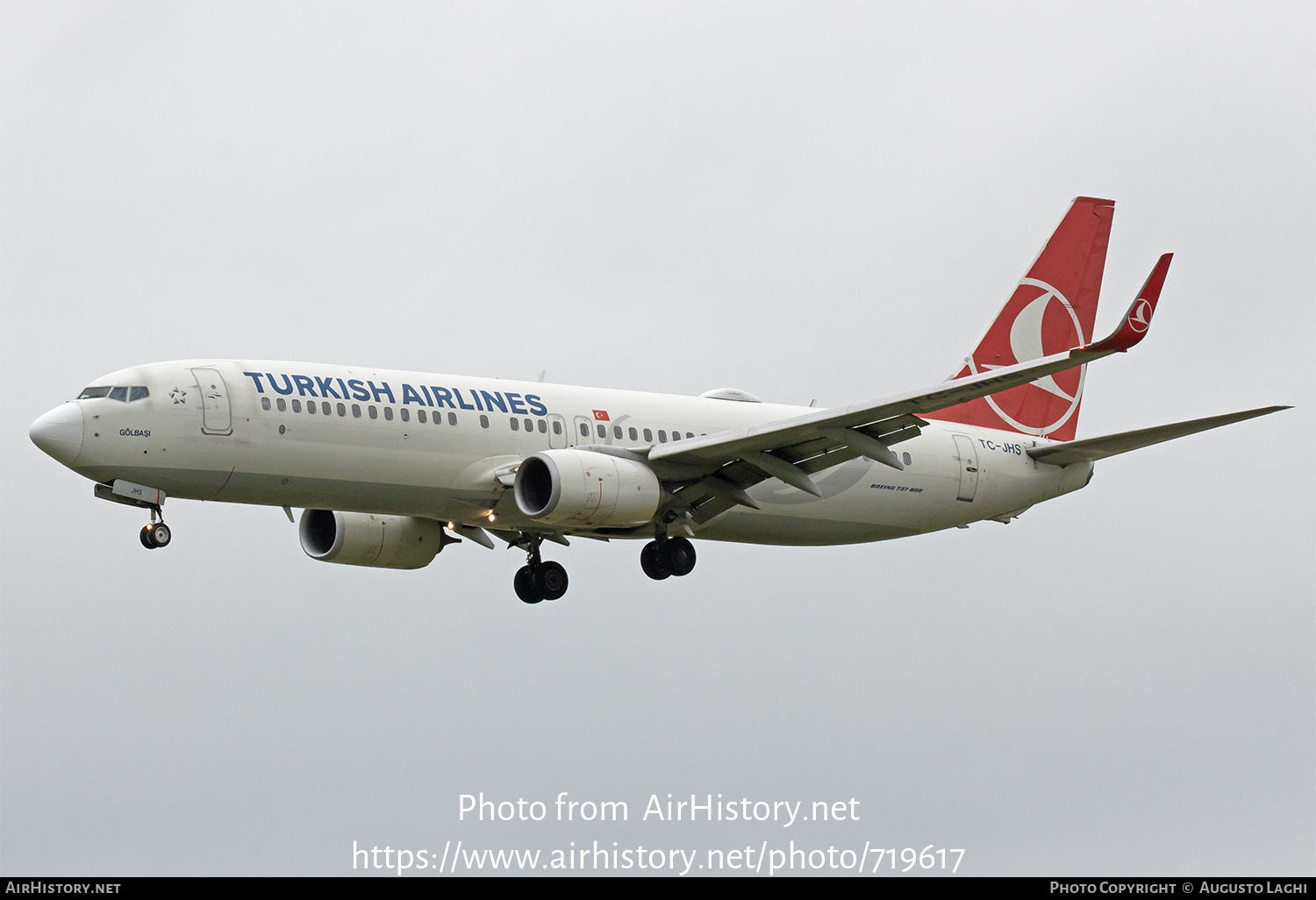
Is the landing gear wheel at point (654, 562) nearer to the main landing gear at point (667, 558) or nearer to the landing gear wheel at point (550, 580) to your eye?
the main landing gear at point (667, 558)

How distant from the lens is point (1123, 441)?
4272 cm

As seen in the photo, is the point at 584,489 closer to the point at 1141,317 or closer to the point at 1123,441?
the point at 1141,317

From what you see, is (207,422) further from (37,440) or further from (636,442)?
(636,442)

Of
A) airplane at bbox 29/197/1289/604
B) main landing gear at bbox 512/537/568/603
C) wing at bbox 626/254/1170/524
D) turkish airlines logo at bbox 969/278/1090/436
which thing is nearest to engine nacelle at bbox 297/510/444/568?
airplane at bbox 29/197/1289/604

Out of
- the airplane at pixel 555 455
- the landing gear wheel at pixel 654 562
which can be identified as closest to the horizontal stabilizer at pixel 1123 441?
the airplane at pixel 555 455

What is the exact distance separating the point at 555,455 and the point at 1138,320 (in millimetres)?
11948

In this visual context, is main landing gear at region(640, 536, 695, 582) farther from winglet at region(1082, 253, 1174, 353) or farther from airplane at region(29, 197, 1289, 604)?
winglet at region(1082, 253, 1174, 353)

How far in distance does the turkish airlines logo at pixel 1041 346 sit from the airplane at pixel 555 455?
129 millimetres

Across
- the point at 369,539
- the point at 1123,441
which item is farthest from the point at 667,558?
the point at 1123,441

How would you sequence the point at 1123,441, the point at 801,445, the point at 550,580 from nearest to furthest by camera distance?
the point at 801,445
the point at 1123,441
the point at 550,580

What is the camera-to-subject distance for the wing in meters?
35.2

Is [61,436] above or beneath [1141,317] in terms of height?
beneath

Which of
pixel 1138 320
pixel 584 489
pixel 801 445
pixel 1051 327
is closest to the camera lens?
pixel 1138 320

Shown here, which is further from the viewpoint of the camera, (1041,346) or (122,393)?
(1041,346)
